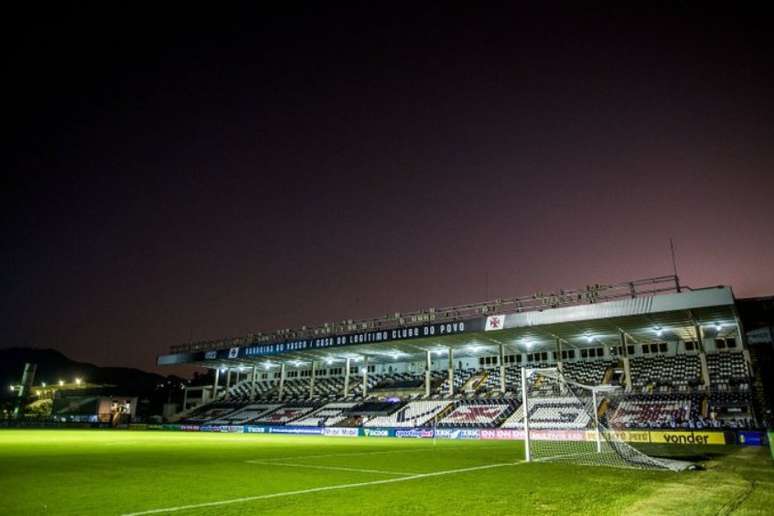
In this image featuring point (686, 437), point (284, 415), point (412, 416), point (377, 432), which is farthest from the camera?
point (284, 415)

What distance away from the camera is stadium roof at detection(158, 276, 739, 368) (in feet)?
110

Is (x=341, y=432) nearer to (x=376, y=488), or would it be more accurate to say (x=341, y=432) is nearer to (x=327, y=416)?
(x=327, y=416)

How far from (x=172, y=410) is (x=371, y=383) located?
2919 centimetres

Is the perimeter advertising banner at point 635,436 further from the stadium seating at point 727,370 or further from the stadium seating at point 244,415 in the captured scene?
the stadium seating at point 244,415

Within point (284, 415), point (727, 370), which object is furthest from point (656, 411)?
point (284, 415)

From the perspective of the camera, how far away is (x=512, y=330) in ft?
131

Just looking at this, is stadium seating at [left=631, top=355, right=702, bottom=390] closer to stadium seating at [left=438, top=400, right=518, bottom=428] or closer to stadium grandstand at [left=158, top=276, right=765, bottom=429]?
stadium grandstand at [left=158, top=276, right=765, bottom=429]

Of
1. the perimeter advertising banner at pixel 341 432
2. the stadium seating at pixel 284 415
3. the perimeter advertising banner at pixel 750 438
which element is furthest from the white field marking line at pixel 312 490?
the stadium seating at pixel 284 415

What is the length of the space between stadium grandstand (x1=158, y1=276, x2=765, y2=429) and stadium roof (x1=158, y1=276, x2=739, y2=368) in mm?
95

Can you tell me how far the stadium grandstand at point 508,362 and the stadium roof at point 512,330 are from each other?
0.31 feet

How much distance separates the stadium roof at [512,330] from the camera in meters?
33.4

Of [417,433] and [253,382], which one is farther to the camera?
[253,382]

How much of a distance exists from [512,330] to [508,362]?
434 inches

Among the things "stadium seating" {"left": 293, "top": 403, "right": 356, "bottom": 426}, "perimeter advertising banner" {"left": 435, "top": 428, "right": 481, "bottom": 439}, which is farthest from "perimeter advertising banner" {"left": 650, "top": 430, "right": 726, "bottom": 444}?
"stadium seating" {"left": 293, "top": 403, "right": 356, "bottom": 426}
